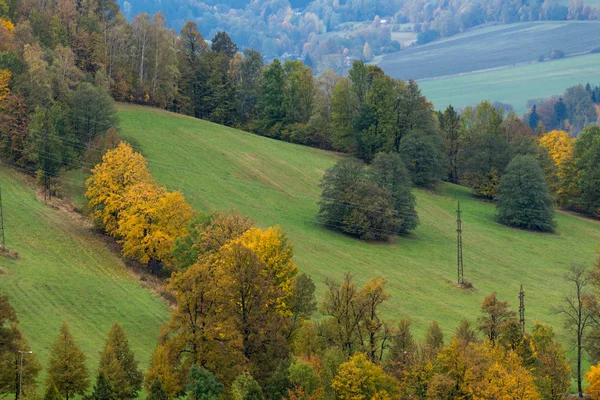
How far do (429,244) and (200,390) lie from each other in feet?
163

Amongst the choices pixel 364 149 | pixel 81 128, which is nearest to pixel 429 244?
pixel 364 149

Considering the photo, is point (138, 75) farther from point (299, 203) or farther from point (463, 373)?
point (463, 373)

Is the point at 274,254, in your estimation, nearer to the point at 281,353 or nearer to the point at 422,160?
the point at 281,353

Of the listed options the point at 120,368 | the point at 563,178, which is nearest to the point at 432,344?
the point at 120,368

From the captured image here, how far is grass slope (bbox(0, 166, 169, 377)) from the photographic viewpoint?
2347 inches

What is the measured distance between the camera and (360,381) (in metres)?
49.0

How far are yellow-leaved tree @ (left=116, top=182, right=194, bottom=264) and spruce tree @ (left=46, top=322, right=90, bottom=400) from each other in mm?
22988

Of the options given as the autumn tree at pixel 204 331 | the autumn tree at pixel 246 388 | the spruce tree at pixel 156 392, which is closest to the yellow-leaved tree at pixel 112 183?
the autumn tree at pixel 204 331

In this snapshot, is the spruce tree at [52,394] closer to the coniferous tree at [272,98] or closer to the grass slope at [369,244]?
the grass slope at [369,244]

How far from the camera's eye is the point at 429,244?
311 ft

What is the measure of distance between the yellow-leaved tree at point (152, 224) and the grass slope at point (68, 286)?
2.25 meters

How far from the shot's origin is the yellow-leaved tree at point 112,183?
77.3 meters

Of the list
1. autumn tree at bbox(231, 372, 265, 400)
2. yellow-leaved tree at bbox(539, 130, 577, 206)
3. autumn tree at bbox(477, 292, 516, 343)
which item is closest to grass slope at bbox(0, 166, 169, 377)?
autumn tree at bbox(231, 372, 265, 400)

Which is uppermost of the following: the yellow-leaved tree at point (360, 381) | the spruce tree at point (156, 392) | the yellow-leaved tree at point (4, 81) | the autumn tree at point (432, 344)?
the yellow-leaved tree at point (4, 81)
